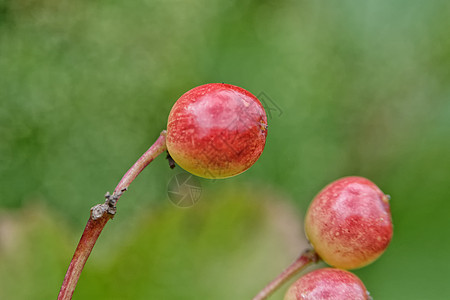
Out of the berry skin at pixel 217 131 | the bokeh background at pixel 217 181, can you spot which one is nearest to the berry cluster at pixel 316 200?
the berry skin at pixel 217 131

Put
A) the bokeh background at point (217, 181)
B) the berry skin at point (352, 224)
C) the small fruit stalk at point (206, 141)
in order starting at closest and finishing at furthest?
the small fruit stalk at point (206, 141)
the berry skin at point (352, 224)
the bokeh background at point (217, 181)

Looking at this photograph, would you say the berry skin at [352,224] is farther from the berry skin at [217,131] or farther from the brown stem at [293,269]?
the berry skin at [217,131]

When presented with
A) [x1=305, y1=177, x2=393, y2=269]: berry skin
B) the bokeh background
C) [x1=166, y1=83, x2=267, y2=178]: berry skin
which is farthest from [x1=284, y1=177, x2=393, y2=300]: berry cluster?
the bokeh background

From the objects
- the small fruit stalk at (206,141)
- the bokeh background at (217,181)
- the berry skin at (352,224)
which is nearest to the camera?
the small fruit stalk at (206,141)

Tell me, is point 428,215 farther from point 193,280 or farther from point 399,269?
point 193,280

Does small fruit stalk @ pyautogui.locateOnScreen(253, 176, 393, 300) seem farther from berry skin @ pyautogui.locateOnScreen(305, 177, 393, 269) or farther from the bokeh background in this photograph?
the bokeh background

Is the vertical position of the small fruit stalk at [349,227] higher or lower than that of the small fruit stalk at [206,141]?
lower

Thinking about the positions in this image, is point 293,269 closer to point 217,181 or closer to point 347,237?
point 347,237
